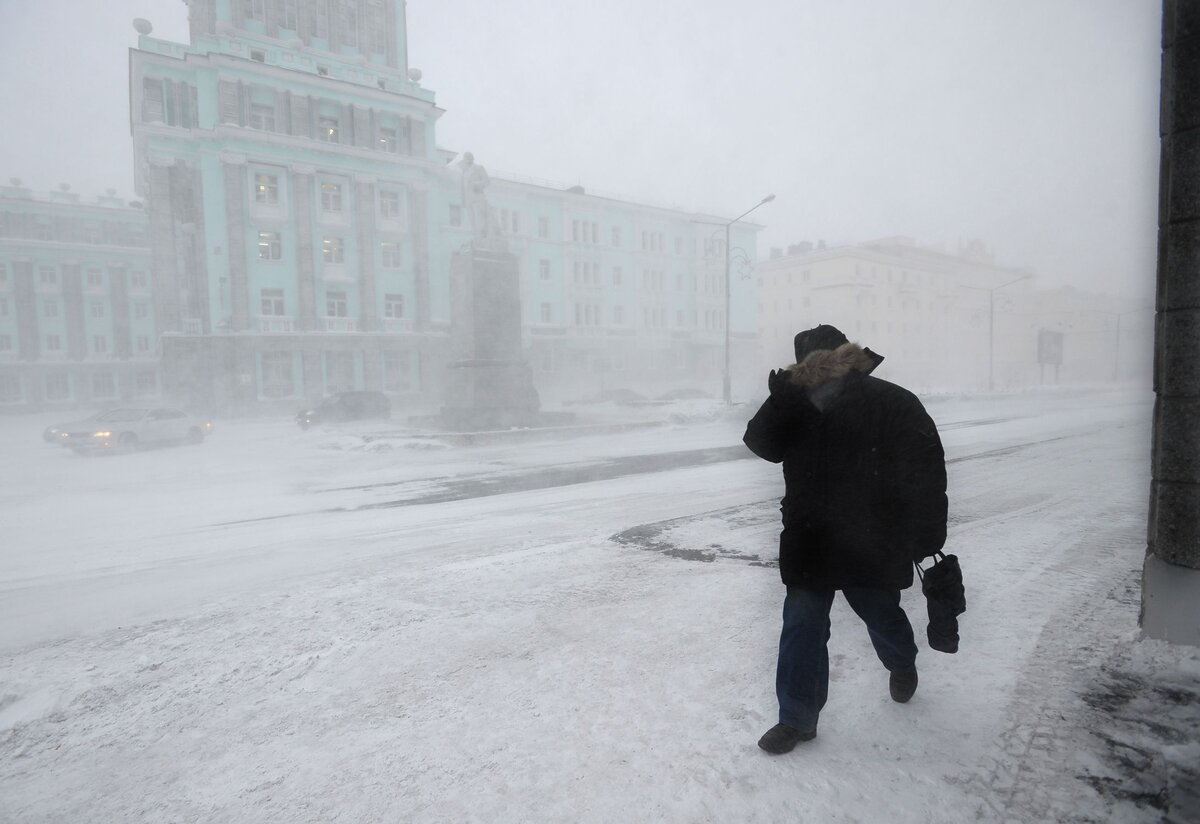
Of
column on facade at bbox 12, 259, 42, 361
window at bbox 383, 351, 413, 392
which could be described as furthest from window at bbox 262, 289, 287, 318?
column on facade at bbox 12, 259, 42, 361

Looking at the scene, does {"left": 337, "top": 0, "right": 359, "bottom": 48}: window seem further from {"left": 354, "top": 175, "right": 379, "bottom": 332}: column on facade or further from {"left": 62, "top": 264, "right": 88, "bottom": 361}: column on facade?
{"left": 62, "top": 264, "right": 88, "bottom": 361}: column on facade

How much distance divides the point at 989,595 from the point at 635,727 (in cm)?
297

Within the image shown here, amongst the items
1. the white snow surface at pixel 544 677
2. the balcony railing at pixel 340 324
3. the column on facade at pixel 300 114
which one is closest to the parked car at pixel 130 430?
the white snow surface at pixel 544 677

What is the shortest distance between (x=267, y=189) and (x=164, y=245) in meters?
6.42

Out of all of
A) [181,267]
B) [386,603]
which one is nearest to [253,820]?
[386,603]

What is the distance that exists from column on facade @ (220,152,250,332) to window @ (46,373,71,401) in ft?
89.4

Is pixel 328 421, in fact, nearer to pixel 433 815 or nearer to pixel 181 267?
pixel 181 267

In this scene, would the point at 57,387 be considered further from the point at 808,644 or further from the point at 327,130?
the point at 808,644

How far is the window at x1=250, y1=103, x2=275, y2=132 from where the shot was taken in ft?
113

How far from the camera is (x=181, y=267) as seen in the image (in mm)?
36969

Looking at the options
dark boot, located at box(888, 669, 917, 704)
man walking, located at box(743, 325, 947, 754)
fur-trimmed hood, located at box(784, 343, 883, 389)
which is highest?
fur-trimmed hood, located at box(784, 343, 883, 389)

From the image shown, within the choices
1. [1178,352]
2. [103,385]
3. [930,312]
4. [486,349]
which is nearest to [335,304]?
[486,349]

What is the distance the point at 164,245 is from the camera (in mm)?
35688

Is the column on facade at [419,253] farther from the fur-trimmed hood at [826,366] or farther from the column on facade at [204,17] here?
the fur-trimmed hood at [826,366]
